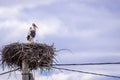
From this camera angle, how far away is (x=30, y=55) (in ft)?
32.2

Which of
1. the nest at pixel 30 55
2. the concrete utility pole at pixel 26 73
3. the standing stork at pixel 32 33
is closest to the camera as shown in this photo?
the concrete utility pole at pixel 26 73

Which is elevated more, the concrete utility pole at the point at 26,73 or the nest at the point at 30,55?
the nest at the point at 30,55

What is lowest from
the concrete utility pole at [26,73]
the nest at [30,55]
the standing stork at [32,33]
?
the concrete utility pole at [26,73]

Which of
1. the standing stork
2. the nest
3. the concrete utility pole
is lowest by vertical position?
the concrete utility pole

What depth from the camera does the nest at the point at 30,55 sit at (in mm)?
9703

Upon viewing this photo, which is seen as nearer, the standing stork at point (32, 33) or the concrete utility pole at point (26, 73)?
the concrete utility pole at point (26, 73)

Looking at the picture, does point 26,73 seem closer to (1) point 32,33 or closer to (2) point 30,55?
(2) point 30,55

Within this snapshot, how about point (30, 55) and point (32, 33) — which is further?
point (32, 33)

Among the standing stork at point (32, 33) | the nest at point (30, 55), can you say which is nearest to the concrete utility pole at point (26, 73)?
the nest at point (30, 55)

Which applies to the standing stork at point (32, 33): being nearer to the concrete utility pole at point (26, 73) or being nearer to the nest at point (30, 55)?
the nest at point (30, 55)

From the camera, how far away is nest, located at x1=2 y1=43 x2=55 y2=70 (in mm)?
9703

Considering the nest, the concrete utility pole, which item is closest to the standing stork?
the nest

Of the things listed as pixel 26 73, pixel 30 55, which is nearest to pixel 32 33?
pixel 30 55

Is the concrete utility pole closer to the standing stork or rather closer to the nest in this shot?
the nest
